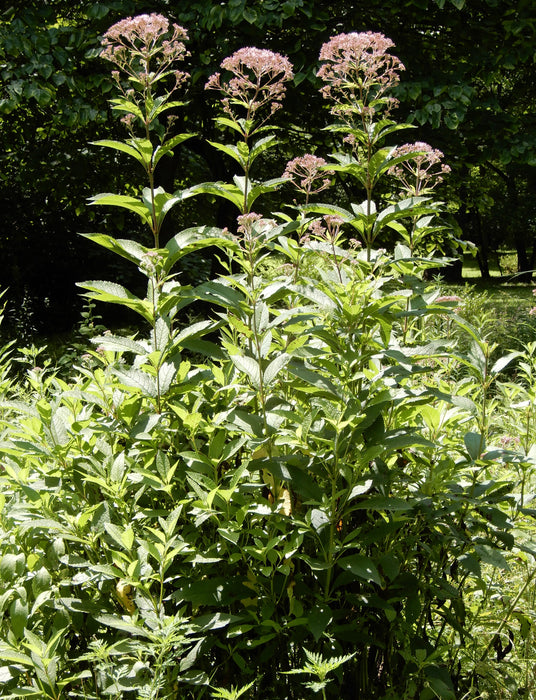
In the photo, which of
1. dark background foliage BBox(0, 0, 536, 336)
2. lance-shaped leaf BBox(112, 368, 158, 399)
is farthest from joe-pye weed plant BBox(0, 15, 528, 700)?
dark background foliage BBox(0, 0, 536, 336)

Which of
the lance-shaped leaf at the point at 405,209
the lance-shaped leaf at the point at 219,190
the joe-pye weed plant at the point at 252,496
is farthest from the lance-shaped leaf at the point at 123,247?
the lance-shaped leaf at the point at 405,209

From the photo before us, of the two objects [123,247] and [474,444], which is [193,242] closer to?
[123,247]

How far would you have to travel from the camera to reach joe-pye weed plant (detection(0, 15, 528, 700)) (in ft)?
4.91

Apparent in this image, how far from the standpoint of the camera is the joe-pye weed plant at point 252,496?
1497 mm

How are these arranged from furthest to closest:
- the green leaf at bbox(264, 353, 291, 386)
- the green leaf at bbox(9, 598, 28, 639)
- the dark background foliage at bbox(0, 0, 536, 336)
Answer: the dark background foliage at bbox(0, 0, 536, 336), the green leaf at bbox(264, 353, 291, 386), the green leaf at bbox(9, 598, 28, 639)

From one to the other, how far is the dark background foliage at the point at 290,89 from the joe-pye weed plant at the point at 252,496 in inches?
157

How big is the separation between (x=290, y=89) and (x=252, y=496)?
18.7ft

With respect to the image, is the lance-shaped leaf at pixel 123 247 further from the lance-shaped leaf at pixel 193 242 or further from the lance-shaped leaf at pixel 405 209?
the lance-shaped leaf at pixel 405 209

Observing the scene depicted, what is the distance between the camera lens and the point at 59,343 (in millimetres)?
8477

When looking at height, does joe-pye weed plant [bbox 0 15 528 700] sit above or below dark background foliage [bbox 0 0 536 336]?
below

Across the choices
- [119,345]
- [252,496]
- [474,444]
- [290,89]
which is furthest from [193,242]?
[290,89]

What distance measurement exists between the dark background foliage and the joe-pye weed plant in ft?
13.1

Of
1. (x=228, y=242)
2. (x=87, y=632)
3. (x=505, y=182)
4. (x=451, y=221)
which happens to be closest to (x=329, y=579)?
(x=87, y=632)

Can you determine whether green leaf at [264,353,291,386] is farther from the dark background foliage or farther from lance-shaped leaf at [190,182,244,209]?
the dark background foliage
